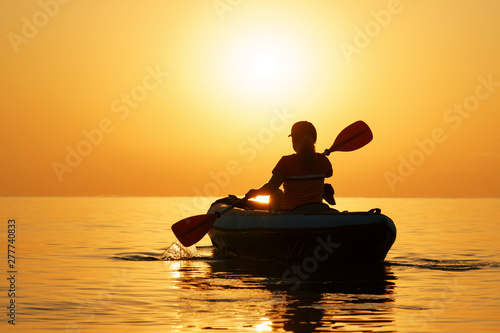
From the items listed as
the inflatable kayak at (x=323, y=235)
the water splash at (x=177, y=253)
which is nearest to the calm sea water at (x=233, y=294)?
the water splash at (x=177, y=253)

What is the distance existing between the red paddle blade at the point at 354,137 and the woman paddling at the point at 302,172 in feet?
4.75

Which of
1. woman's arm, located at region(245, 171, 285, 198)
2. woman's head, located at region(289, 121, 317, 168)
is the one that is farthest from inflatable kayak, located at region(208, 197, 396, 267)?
woman's head, located at region(289, 121, 317, 168)

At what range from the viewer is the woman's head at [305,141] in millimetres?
11172

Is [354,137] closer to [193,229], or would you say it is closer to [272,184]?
[272,184]

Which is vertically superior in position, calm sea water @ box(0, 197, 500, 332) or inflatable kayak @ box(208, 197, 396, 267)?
inflatable kayak @ box(208, 197, 396, 267)

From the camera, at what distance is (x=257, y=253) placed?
12.6 meters

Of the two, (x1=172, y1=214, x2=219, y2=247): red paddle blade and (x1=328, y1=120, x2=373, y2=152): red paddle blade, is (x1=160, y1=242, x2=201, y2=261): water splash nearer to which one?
(x1=172, y1=214, x2=219, y2=247): red paddle blade

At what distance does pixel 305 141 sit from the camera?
11156mm

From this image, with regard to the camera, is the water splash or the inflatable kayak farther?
the water splash

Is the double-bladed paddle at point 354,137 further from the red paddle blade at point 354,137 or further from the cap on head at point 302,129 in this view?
the cap on head at point 302,129

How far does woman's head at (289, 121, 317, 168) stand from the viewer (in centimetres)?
1117

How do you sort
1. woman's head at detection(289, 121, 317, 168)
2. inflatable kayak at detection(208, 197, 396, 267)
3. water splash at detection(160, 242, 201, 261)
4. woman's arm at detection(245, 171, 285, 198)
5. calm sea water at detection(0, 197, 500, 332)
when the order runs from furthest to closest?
water splash at detection(160, 242, 201, 261)
woman's arm at detection(245, 171, 285, 198)
woman's head at detection(289, 121, 317, 168)
inflatable kayak at detection(208, 197, 396, 267)
calm sea water at detection(0, 197, 500, 332)

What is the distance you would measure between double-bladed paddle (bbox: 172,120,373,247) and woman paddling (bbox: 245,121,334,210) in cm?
95

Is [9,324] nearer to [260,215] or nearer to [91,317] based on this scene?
[91,317]
